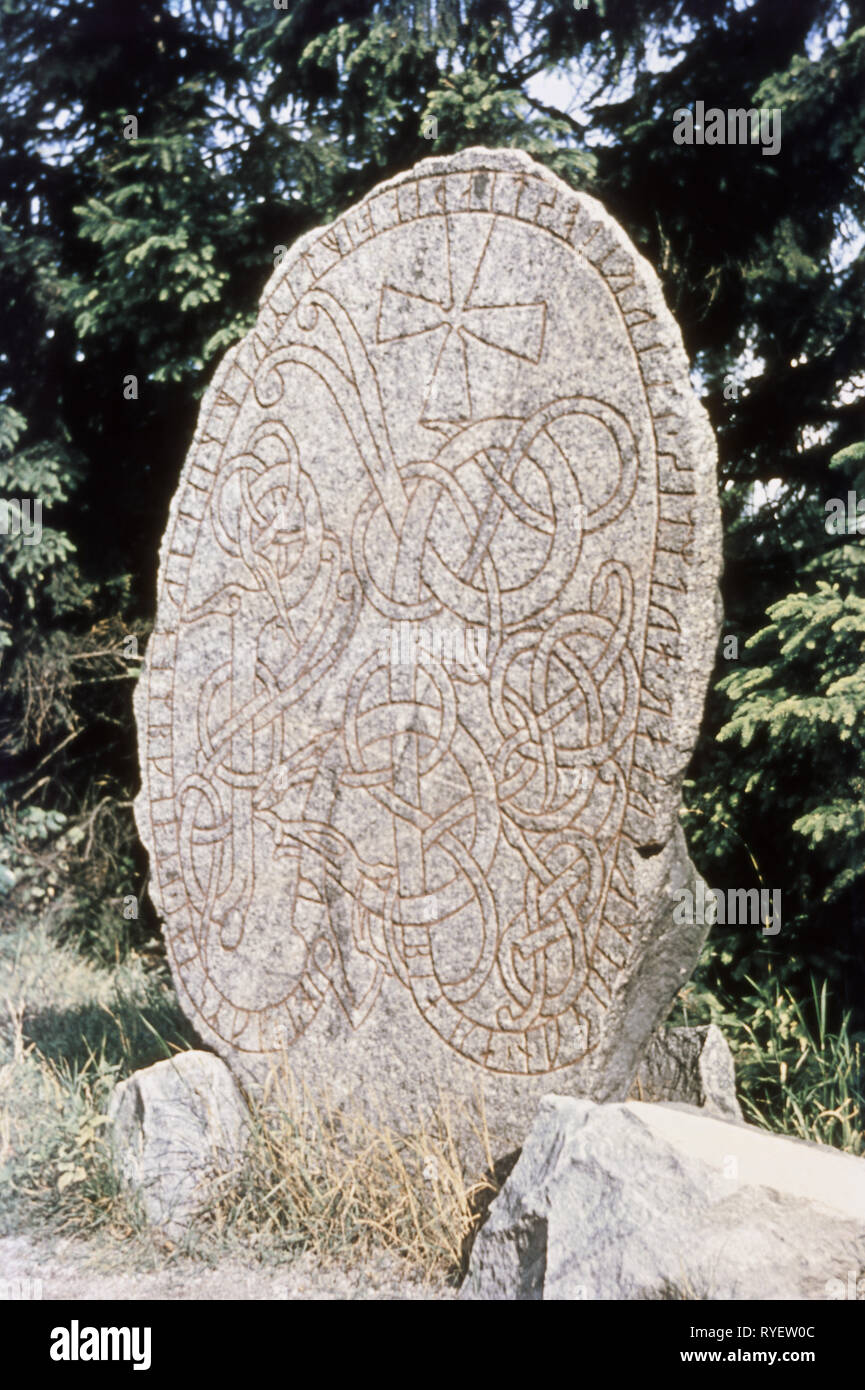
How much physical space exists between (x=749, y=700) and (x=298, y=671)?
1.36m

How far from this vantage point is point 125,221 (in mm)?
4781

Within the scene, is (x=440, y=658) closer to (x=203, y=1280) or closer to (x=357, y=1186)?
(x=357, y=1186)

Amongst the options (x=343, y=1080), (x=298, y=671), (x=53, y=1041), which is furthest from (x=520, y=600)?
(x=53, y=1041)

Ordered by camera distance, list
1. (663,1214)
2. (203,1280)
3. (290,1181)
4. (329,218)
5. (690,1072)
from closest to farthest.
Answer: (663,1214)
(203,1280)
(290,1181)
(690,1072)
(329,218)

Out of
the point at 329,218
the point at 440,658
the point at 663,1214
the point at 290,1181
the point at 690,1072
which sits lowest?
the point at 290,1181

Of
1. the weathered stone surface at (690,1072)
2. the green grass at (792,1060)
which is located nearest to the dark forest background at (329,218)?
the green grass at (792,1060)

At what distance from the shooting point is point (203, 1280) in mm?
2820

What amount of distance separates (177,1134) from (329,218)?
326 centimetres

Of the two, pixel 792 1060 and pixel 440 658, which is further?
pixel 792 1060

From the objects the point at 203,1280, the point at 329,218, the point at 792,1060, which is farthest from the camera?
the point at 329,218

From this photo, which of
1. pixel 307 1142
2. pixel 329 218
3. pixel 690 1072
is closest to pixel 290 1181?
pixel 307 1142

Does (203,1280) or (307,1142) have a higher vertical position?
(307,1142)

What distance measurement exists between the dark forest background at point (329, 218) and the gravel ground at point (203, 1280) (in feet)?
4.74

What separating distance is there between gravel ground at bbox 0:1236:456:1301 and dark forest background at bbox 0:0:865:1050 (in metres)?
1.44
